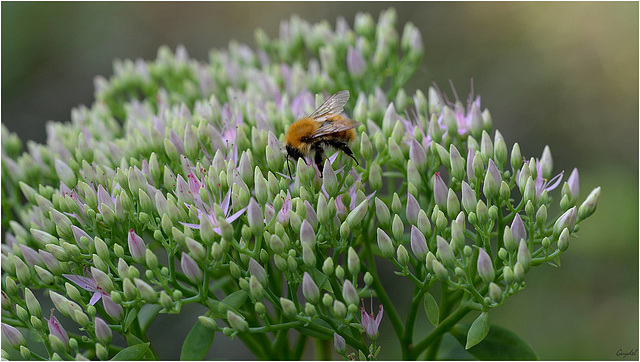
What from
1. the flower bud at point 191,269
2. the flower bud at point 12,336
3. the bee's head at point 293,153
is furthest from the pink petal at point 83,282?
the bee's head at point 293,153

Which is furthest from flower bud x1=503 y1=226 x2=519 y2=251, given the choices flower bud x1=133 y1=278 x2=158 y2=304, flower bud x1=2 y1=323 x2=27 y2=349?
flower bud x1=2 y1=323 x2=27 y2=349

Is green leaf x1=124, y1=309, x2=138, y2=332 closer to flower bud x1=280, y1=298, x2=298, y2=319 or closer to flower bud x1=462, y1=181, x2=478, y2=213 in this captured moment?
flower bud x1=280, y1=298, x2=298, y2=319

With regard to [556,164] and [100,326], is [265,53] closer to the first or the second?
[100,326]

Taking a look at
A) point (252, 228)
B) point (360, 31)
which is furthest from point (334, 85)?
point (252, 228)

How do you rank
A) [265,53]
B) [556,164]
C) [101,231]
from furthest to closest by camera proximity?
[556,164]
[265,53]
[101,231]

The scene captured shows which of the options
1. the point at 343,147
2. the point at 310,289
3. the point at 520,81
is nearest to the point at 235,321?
the point at 310,289

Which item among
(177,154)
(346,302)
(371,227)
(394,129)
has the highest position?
(177,154)

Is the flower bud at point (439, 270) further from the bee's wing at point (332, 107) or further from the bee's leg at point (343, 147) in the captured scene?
the bee's wing at point (332, 107)
